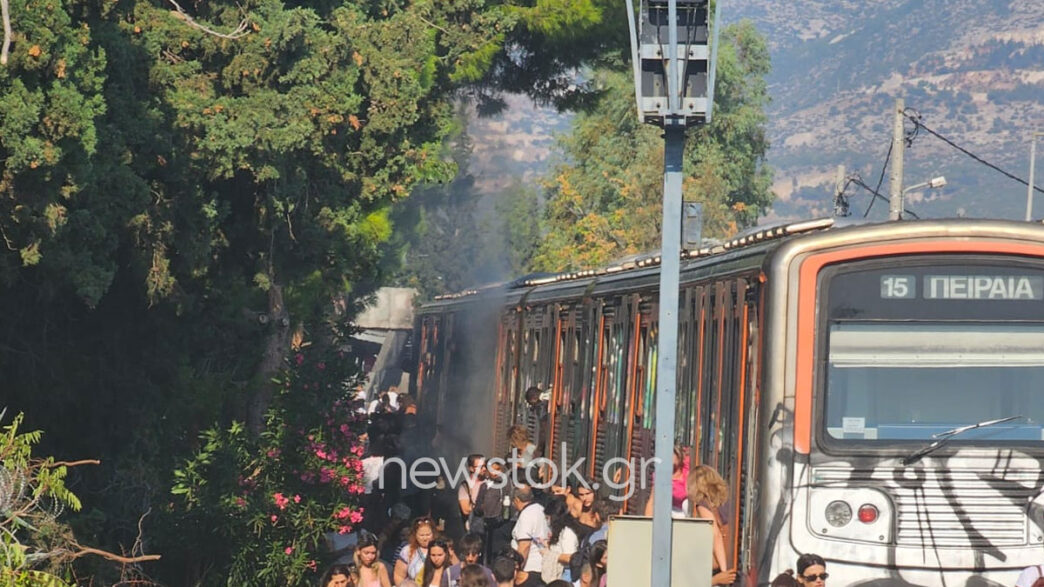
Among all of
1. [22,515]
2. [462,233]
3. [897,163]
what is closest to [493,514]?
[22,515]

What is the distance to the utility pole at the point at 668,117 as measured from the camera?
28.4 ft

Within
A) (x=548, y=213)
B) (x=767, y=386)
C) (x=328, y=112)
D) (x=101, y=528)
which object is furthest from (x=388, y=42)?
(x=548, y=213)

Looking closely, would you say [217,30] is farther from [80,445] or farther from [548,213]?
[548,213]

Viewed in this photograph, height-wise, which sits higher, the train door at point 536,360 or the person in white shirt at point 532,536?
the train door at point 536,360

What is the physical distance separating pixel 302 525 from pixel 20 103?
4.86 meters

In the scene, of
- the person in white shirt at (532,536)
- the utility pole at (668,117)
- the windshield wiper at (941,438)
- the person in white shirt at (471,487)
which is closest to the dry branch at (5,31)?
the utility pole at (668,117)

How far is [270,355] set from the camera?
906 inches

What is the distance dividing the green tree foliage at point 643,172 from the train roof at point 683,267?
948 inches

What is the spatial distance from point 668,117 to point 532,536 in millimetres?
6351

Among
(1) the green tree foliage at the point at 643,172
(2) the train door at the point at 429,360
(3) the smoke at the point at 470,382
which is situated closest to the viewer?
(3) the smoke at the point at 470,382

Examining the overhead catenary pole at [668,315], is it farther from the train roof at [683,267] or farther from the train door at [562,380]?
the train door at [562,380]

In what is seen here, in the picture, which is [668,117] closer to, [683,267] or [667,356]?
[667,356]

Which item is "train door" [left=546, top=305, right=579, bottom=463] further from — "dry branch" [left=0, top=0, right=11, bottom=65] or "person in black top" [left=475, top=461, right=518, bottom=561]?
"dry branch" [left=0, top=0, right=11, bottom=65]

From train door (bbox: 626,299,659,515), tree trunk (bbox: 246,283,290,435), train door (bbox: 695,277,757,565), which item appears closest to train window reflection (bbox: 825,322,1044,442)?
train door (bbox: 695,277,757,565)
